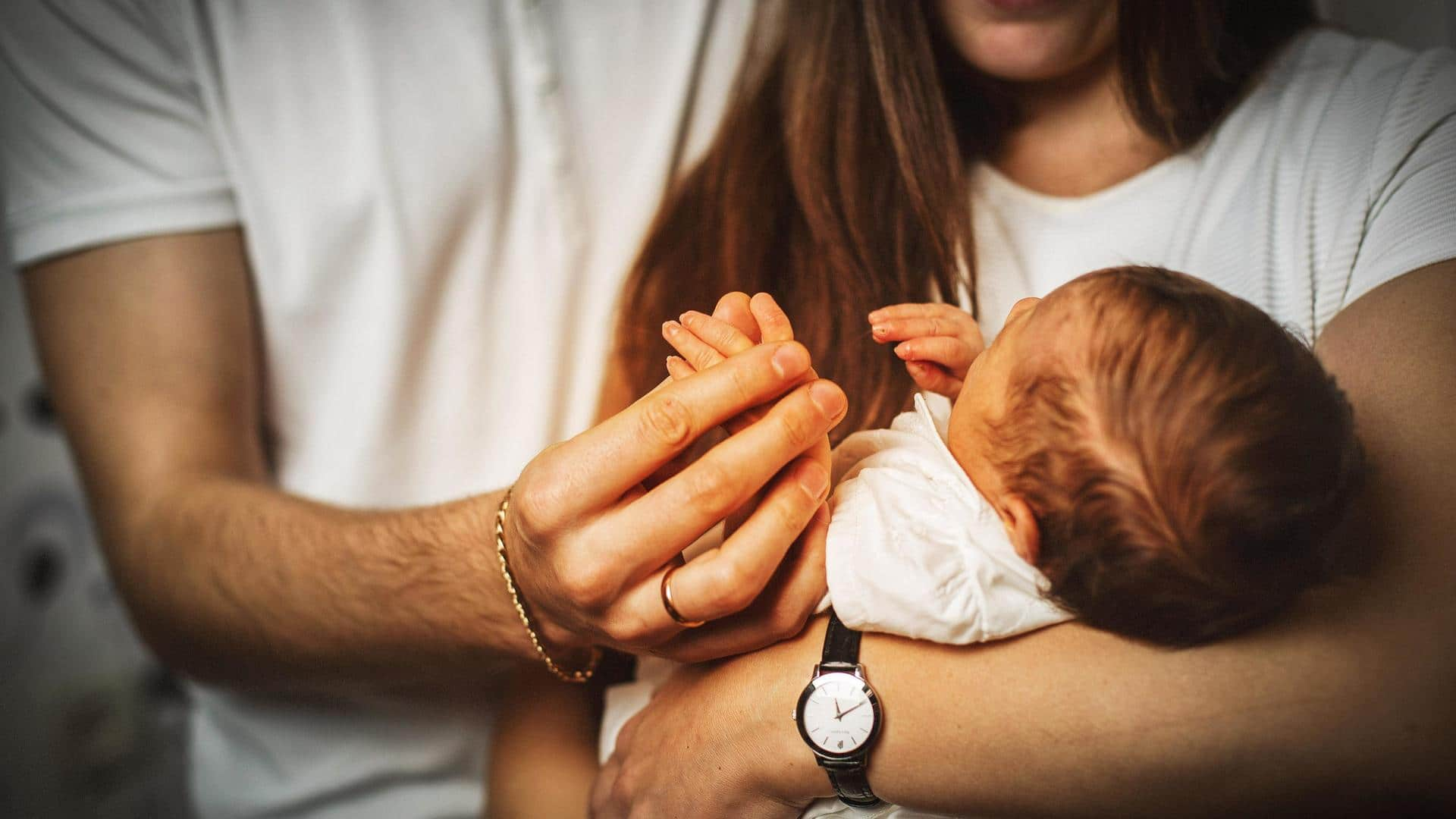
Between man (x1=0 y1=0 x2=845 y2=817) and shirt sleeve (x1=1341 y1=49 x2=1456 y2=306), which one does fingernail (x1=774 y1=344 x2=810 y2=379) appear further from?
shirt sleeve (x1=1341 y1=49 x2=1456 y2=306)

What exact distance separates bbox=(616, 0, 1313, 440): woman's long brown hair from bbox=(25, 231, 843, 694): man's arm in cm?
14

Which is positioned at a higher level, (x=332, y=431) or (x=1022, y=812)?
(x=332, y=431)

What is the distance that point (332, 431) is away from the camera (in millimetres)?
837

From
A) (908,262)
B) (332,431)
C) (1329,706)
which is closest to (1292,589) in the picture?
(1329,706)

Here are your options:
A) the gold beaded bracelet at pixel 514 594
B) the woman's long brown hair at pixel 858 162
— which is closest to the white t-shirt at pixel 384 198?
the woman's long brown hair at pixel 858 162

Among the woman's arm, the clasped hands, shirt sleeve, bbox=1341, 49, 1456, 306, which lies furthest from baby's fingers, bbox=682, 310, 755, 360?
shirt sleeve, bbox=1341, 49, 1456, 306

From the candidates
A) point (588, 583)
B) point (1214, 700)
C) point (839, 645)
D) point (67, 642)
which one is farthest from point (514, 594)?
point (67, 642)

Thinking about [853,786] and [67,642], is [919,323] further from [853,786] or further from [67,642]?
[67,642]

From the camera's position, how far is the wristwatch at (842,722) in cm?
50

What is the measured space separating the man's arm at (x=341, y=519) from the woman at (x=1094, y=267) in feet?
0.38

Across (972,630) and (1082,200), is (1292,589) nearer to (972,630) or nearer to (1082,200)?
(972,630)

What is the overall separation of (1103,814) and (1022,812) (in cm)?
4

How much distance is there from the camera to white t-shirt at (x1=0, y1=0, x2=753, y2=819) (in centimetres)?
76

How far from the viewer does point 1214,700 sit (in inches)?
17.8
